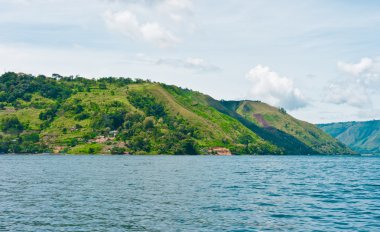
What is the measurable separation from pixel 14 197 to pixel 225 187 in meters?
Answer: 43.4

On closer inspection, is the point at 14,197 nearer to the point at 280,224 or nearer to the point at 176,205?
the point at 176,205

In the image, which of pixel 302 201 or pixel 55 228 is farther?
pixel 302 201

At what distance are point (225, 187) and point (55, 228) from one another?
51.1 m

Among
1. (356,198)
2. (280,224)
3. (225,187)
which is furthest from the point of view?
(225,187)

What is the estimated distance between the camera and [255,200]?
236 ft

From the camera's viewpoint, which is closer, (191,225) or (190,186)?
(191,225)

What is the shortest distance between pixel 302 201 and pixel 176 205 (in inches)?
872

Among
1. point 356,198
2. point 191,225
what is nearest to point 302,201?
point 356,198

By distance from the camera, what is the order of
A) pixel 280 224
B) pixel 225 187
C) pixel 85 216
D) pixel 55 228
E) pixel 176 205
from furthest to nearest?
pixel 225 187, pixel 176 205, pixel 85 216, pixel 280 224, pixel 55 228

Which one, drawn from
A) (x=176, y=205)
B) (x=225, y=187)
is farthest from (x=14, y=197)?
(x=225, y=187)

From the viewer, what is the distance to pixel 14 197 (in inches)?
2842

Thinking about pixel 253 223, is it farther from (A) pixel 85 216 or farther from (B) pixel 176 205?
(A) pixel 85 216

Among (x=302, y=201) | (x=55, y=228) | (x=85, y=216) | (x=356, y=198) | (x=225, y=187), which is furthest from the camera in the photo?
(x=225, y=187)

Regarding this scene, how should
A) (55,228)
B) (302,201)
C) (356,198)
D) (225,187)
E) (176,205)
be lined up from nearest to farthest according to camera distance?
(55,228)
(176,205)
(302,201)
(356,198)
(225,187)
